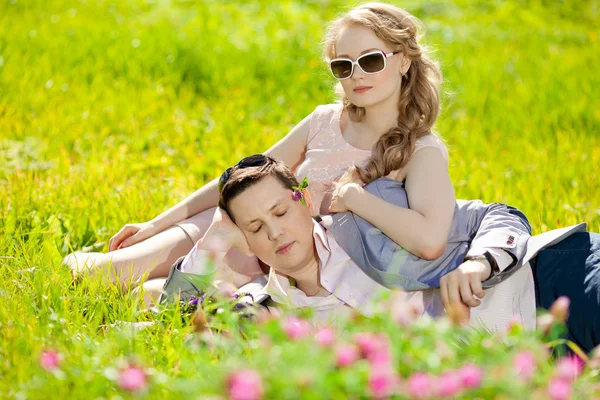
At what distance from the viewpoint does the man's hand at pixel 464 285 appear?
8.23ft

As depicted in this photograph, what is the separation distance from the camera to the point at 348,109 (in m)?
3.29

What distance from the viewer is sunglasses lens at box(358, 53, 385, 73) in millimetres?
2990

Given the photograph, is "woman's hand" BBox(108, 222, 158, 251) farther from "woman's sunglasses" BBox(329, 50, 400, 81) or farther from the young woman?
"woman's sunglasses" BBox(329, 50, 400, 81)

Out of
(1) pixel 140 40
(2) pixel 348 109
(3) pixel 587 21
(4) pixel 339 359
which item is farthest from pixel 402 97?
(3) pixel 587 21

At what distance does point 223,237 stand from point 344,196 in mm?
499

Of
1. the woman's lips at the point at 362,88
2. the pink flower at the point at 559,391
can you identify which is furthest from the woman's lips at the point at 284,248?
the pink flower at the point at 559,391

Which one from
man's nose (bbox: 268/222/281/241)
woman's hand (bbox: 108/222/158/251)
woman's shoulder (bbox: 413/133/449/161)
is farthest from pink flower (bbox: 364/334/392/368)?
woman's hand (bbox: 108/222/158/251)

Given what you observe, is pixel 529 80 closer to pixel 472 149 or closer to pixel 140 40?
pixel 472 149

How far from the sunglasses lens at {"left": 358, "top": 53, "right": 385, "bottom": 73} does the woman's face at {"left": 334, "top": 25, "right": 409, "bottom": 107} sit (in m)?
0.02

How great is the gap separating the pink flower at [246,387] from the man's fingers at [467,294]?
4.34 feet

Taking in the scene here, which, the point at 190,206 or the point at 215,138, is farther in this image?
the point at 215,138

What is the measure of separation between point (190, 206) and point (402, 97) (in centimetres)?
109

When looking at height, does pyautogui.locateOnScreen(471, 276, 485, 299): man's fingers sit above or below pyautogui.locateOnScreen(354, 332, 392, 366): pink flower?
below

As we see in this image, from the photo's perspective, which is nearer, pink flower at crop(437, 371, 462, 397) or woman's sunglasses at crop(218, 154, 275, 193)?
pink flower at crop(437, 371, 462, 397)
